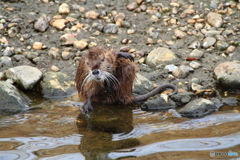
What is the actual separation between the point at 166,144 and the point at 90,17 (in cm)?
A: 478

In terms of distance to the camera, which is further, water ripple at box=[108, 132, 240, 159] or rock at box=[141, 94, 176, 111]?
rock at box=[141, 94, 176, 111]

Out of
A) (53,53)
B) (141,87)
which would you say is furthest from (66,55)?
(141,87)

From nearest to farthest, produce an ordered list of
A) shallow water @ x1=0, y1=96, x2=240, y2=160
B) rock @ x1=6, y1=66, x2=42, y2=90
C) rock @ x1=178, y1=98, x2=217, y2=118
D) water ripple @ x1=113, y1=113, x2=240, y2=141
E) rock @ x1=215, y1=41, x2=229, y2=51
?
shallow water @ x1=0, y1=96, x2=240, y2=160 → water ripple @ x1=113, y1=113, x2=240, y2=141 → rock @ x1=178, y1=98, x2=217, y2=118 → rock @ x1=6, y1=66, x2=42, y2=90 → rock @ x1=215, y1=41, x2=229, y2=51

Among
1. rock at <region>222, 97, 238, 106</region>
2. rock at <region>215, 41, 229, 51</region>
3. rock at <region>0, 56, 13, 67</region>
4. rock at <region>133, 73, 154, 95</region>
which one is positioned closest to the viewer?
rock at <region>222, 97, 238, 106</region>

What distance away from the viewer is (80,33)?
7.97 metres

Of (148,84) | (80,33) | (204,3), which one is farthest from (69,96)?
(204,3)

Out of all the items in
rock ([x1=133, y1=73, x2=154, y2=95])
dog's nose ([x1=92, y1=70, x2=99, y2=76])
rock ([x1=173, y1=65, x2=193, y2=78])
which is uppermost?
dog's nose ([x1=92, y1=70, x2=99, y2=76])

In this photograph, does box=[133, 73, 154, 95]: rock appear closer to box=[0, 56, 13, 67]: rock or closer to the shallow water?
the shallow water

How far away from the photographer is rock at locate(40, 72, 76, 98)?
252 inches

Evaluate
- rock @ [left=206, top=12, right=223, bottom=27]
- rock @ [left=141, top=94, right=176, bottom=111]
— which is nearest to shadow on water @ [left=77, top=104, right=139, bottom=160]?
rock @ [left=141, top=94, right=176, bottom=111]

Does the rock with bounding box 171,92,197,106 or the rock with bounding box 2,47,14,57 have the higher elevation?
the rock with bounding box 2,47,14,57

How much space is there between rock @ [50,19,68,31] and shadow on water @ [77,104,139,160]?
8.78ft

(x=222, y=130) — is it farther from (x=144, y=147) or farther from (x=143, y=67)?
(x=143, y=67)

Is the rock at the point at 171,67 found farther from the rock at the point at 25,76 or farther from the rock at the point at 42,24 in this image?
the rock at the point at 42,24
